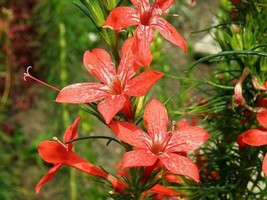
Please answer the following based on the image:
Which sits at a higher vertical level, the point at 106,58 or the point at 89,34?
the point at 106,58

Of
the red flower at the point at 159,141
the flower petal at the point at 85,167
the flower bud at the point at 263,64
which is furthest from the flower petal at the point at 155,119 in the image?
the flower bud at the point at 263,64

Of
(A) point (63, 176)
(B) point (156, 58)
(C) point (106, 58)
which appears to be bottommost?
(A) point (63, 176)

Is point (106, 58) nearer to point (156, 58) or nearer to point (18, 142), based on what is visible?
point (156, 58)

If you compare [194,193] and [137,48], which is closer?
[137,48]

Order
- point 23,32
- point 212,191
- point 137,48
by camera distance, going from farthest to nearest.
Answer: point 23,32 → point 212,191 → point 137,48

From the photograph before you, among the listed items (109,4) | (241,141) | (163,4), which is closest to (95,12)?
(109,4)

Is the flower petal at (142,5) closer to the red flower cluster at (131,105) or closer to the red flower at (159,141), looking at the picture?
the red flower cluster at (131,105)

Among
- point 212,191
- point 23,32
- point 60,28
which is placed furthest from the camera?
point 23,32

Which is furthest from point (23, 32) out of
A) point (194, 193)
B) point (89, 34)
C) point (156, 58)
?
point (194, 193)
